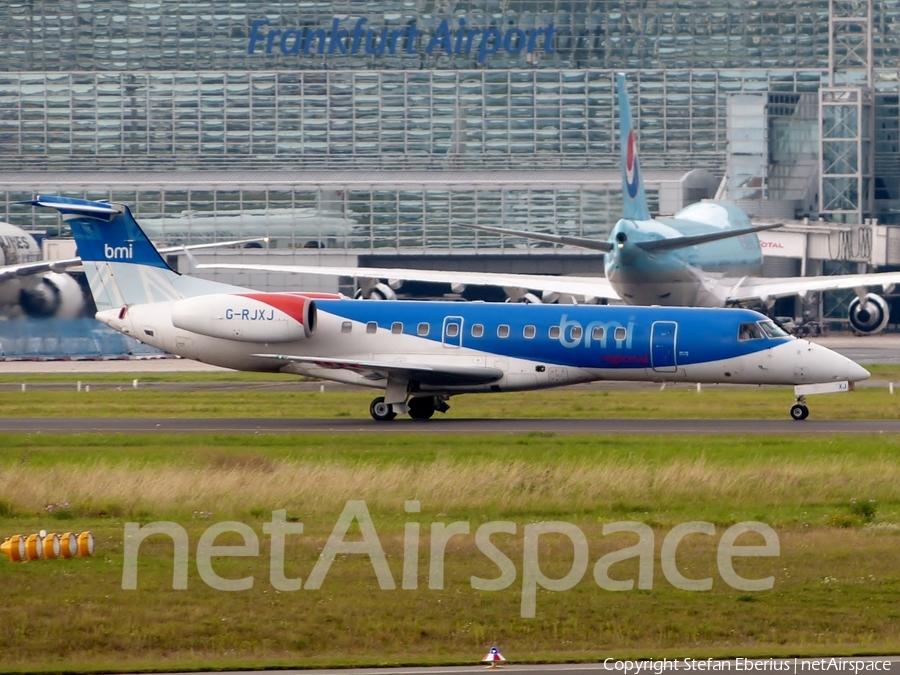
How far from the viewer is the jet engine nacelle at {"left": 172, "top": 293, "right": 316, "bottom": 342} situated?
122ft

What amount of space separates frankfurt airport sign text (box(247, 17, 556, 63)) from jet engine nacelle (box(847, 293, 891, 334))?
48.8m

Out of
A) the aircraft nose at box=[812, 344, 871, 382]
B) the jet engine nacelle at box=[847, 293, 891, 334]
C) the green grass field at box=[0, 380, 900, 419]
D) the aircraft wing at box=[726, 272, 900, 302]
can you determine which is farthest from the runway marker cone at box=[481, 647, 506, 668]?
the jet engine nacelle at box=[847, 293, 891, 334]

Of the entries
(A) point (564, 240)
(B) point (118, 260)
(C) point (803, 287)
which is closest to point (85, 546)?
(B) point (118, 260)

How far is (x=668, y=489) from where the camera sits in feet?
78.8

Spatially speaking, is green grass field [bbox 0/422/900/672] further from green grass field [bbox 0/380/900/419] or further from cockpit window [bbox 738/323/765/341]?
green grass field [bbox 0/380/900/419]

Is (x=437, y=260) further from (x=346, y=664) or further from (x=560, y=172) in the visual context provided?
(x=346, y=664)

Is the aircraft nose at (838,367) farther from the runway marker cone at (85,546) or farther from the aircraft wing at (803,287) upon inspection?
the aircraft wing at (803,287)

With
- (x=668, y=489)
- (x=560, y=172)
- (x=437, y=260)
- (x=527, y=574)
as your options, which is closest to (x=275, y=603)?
(x=527, y=574)

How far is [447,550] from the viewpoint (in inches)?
758

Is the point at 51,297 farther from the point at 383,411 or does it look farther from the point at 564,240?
the point at 383,411

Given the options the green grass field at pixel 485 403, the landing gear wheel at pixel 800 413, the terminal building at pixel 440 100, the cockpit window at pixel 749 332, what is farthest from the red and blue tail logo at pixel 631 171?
the landing gear wheel at pixel 800 413

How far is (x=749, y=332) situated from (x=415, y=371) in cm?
833

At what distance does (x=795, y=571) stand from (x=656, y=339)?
61.2 feet

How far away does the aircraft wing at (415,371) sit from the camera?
36031mm
